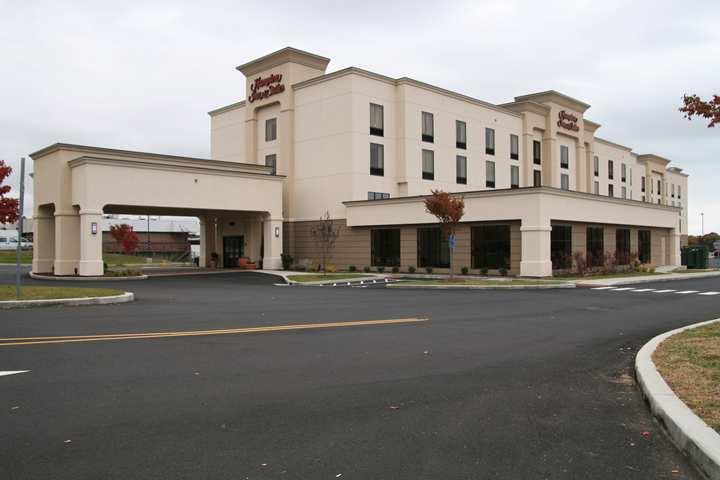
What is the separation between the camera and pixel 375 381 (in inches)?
286

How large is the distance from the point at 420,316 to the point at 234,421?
901 centimetres

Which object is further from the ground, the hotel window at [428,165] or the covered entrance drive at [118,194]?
the hotel window at [428,165]

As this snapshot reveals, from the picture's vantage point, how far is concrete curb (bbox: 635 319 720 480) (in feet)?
14.5

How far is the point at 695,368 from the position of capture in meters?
7.43

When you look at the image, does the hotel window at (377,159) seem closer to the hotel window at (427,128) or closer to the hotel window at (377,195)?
the hotel window at (377,195)

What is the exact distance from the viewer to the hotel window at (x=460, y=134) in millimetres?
43284

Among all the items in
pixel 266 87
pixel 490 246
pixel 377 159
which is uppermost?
pixel 266 87

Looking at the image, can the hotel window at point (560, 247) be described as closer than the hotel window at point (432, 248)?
Yes

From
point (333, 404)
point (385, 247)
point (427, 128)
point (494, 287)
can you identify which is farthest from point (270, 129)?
point (333, 404)

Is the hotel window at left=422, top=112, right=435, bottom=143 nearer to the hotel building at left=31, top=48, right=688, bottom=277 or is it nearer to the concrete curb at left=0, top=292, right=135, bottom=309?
the hotel building at left=31, top=48, right=688, bottom=277

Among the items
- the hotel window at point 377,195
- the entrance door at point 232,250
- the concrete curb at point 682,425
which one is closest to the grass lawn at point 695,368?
the concrete curb at point 682,425

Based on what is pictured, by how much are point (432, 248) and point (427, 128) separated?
10326 mm

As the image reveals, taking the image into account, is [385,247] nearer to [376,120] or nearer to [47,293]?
[376,120]

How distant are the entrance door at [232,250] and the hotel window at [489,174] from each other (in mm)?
18728
